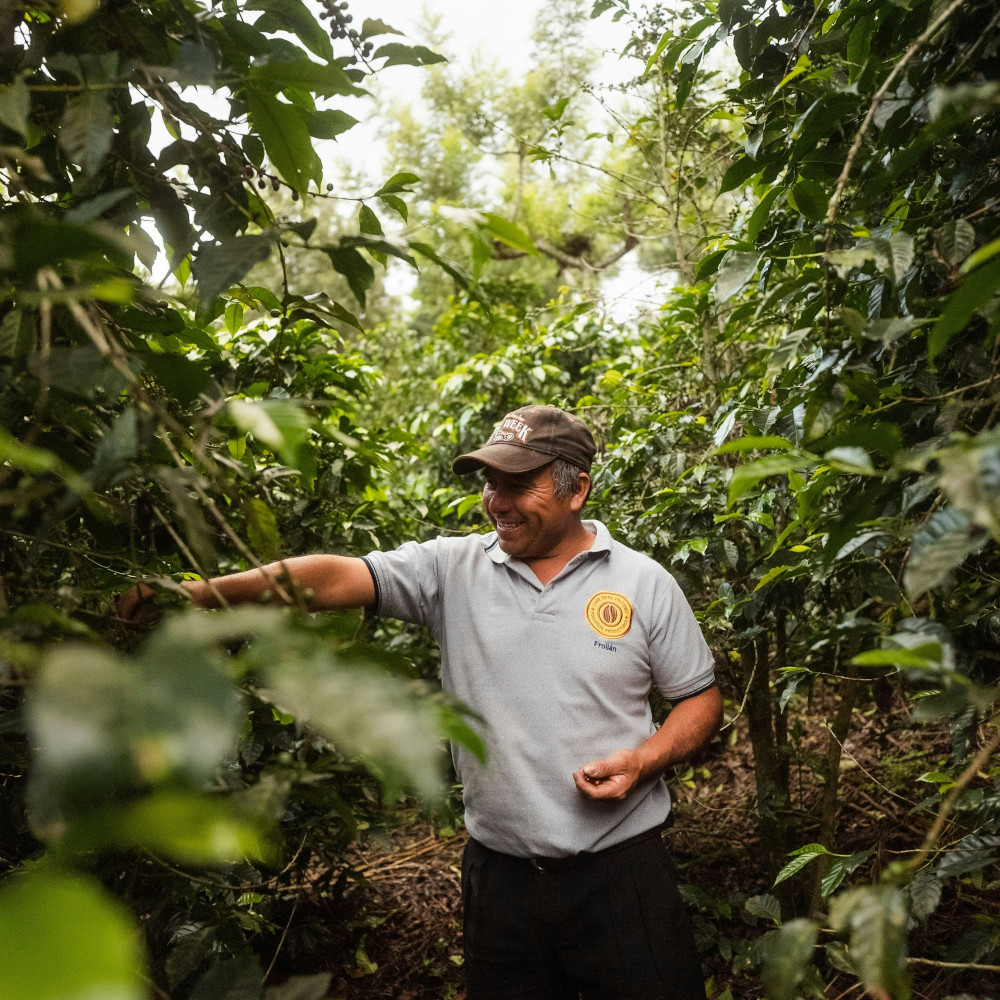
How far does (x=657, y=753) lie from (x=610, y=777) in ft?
0.44

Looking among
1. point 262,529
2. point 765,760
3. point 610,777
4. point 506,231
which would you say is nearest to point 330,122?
point 506,231

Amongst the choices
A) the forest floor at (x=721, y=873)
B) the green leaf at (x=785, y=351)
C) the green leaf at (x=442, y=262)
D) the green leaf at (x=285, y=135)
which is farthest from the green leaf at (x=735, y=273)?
the forest floor at (x=721, y=873)

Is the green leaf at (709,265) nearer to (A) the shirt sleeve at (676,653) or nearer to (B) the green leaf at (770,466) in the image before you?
(B) the green leaf at (770,466)

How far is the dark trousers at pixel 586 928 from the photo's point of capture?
167cm

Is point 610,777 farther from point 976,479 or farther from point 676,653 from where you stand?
point 976,479

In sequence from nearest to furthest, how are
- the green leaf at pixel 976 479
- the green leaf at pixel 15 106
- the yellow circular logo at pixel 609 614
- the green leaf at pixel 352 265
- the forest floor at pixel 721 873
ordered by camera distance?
the green leaf at pixel 976 479 → the green leaf at pixel 15 106 → the green leaf at pixel 352 265 → the yellow circular logo at pixel 609 614 → the forest floor at pixel 721 873

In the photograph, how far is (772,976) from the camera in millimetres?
738

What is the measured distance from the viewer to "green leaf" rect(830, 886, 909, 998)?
A: 0.63 m

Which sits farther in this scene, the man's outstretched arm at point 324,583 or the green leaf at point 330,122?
the man's outstretched arm at point 324,583

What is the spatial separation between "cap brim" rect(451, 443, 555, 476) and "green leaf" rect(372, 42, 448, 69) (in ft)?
3.15

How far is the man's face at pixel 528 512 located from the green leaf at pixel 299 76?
1.12 m

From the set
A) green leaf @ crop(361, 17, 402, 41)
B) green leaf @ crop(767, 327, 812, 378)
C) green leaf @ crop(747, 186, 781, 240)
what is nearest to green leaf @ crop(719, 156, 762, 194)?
green leaf @ crop(747, 186, 781, 240)

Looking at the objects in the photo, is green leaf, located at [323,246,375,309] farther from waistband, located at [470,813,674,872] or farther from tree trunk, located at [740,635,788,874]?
tree trunk, located at [740,635,788,874]

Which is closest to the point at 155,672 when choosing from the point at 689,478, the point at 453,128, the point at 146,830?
the point at 146,830
